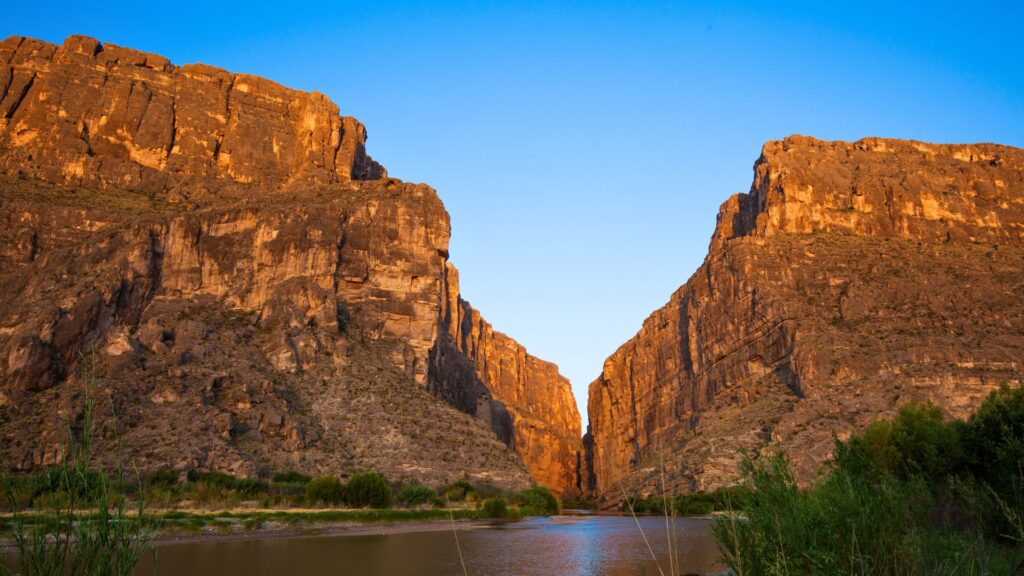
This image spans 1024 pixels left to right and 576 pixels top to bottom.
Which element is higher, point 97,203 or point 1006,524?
point 97,203

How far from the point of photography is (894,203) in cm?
11162

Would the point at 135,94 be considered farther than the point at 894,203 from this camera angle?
No

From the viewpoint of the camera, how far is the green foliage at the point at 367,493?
178 feet

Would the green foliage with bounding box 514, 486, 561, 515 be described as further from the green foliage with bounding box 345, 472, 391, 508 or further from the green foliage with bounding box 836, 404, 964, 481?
the green foliage with bounding box 836, 404, 964, 481

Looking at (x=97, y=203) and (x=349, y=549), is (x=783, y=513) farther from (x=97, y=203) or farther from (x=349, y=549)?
(x=97, y=203)

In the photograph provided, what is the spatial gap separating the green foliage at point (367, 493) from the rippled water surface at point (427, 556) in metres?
14.9

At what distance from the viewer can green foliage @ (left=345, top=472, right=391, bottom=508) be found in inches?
2133

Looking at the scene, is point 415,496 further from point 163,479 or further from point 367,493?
point 163,479

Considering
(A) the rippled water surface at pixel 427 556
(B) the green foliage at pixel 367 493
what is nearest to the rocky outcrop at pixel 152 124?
(B) the green foliage at pixel 367 493

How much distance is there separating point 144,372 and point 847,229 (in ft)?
333

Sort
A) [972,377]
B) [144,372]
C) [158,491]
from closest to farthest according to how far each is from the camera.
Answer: [158,491] < [144,372] < [972,377]

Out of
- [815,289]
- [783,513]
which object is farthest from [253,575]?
[815,289]

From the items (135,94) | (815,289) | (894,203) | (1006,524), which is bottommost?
(1006,524)

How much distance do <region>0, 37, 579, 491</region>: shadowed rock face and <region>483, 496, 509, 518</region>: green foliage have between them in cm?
638
